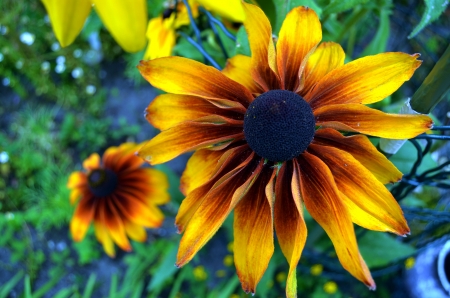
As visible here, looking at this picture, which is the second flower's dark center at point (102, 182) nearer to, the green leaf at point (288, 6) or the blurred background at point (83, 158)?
the blurred background at point (83, 158)

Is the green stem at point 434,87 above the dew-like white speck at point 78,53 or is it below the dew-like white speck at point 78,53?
above

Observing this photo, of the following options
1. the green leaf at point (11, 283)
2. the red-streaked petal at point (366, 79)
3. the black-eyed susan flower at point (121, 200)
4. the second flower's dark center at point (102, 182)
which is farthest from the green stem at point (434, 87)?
the green leaf at point (11, 283)

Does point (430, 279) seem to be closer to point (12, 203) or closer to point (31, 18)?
point (12, 203)

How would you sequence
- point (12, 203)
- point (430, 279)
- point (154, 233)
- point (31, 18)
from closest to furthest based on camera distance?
point (430, 279), point (154, 233), point (12, 203), point (31, 18)

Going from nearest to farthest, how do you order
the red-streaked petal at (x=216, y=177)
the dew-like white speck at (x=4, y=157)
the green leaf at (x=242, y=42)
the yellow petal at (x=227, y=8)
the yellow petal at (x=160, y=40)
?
the yellow petal at (x=227, y=8) < the red-streaked petal at (x=216, y=177) < the green leaf at (x=242, y=42) < the yellow petal at (x=160, y=40) < the dew-like white speck at (x=4, y=157)

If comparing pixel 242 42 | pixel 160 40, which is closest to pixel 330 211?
pixel 242 42

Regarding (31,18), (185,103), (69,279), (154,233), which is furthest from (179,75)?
(31,18)

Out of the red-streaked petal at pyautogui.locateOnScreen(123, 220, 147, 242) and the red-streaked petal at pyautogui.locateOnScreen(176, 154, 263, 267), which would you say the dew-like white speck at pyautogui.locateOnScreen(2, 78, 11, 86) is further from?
the red-streaked petal at pyautogui.locateOnScreen(176, 154, 263, 267)
